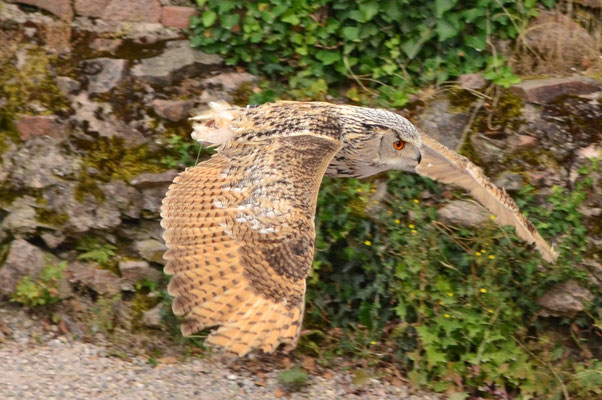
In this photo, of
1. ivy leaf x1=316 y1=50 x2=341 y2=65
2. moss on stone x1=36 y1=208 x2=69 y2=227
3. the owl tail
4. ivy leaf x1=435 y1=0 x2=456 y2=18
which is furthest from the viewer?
ivy leaf x1=316 y1=50 x2=341 y2=65

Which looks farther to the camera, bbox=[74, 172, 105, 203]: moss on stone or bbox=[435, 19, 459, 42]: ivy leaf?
bbox=[435, 19, 459, 42]: ivy leaf

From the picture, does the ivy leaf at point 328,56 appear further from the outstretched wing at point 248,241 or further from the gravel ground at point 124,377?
the gravel ground at point 124,377

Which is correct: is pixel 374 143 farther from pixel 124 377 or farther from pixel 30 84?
pixel 30 84

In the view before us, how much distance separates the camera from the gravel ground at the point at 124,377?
5.62 m

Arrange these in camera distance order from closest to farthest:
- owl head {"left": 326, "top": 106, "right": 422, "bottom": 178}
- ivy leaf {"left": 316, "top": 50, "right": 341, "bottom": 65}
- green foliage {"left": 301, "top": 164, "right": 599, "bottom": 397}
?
owl head {"left": 326, "top": 106, "right": 422, "bottom": 178} → green foliage {"left": 301, "top": 164, "right": 599, "bottom": 397} → ivy leaf {"left": 316, "top": 50, "right": 341, "bottom": 65}

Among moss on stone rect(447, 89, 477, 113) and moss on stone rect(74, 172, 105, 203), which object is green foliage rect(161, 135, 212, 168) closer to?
moss on stone rect(74, 172, 105, 203)

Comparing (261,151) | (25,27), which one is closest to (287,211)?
(261,151)

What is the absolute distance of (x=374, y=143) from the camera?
213 inches

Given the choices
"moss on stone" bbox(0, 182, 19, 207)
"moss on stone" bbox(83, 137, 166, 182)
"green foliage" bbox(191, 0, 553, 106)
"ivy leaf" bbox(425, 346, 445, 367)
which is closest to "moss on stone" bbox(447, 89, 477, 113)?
Answer: "green foliage" bbox(191, 0, 553, 106)

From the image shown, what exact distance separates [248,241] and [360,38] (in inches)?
96.2

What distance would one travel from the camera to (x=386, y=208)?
20.3 feet

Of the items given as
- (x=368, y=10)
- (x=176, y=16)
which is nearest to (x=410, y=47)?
(x=368, y=10)

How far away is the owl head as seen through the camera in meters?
5.40

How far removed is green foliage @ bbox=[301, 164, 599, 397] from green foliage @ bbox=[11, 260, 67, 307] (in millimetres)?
1698
